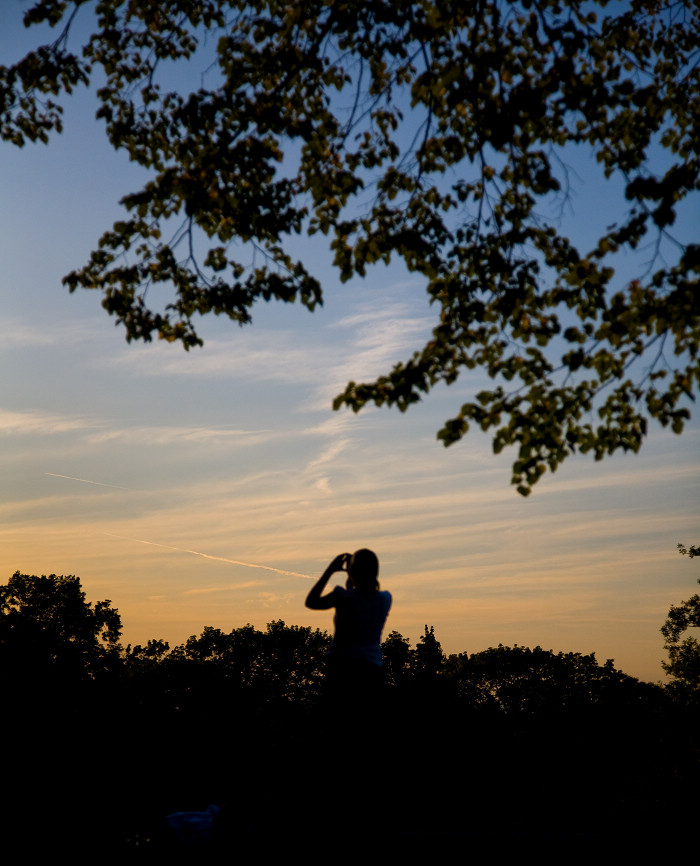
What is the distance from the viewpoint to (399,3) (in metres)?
7.94

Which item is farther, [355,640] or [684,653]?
[684,653]

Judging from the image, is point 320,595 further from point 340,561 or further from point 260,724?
point 260,724

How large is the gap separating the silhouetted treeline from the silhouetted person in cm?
1070

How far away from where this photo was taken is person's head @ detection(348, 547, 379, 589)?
6.29 metres

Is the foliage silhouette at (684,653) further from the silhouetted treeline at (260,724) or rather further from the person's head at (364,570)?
the person's head at (364,570)

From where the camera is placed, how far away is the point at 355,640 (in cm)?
611

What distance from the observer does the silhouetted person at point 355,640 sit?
6.04m

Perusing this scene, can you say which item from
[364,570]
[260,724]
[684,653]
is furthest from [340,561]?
[260,724]

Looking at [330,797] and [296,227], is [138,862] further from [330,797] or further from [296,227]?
[296,227]

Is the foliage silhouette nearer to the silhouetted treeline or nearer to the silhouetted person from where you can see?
the silhouetted treeline

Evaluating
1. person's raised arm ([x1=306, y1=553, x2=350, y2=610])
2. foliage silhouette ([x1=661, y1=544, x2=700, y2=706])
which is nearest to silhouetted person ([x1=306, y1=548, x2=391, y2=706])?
person's raised arm ([x1=306, y1=553, x2=350, y2=610])

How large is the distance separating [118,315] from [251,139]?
2.74 m

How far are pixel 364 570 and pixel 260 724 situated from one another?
56.5 m

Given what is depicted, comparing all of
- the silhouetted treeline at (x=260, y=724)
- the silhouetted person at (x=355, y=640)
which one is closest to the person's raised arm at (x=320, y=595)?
the silhouetted person at (x=355, y=640)
